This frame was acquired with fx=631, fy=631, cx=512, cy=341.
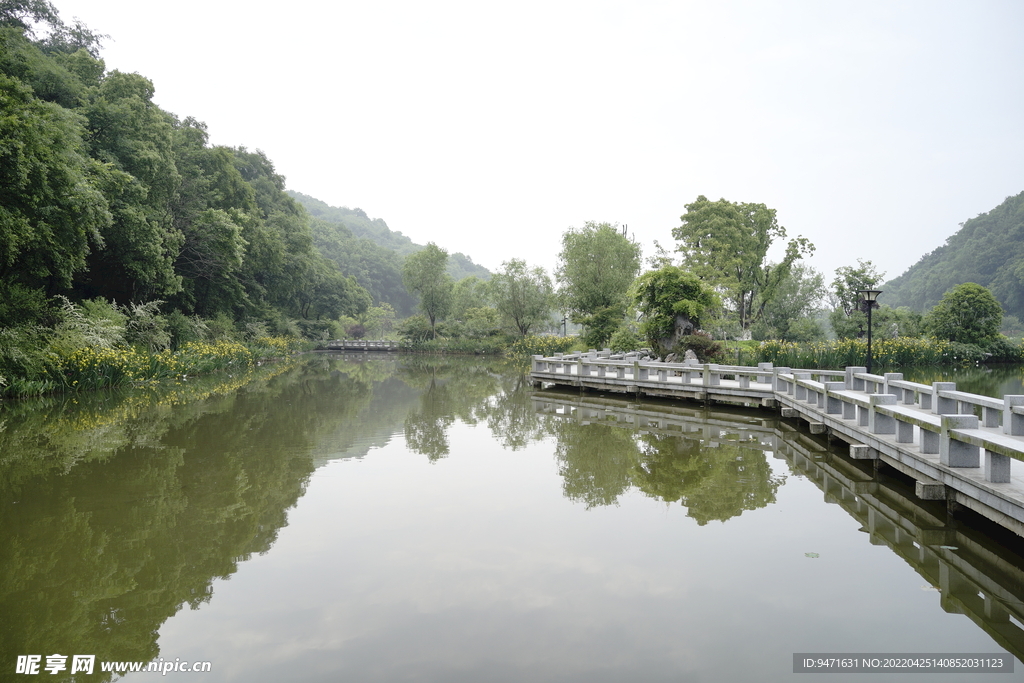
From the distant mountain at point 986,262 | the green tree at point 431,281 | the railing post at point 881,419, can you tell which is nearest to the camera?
the railing post at point 881,419

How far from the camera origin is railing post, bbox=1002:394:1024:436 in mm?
6722

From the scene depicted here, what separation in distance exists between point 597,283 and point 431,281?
80.5 ft

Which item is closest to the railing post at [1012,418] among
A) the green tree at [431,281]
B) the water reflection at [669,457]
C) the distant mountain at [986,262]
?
the water reflection at [669,457]

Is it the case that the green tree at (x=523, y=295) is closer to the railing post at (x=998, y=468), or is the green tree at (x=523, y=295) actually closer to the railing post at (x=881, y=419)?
the railing post at (x=881, y=419)

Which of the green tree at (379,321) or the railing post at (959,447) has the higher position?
the green tree at (379,321)

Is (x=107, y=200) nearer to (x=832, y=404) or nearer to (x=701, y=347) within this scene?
(x=701, y=347)

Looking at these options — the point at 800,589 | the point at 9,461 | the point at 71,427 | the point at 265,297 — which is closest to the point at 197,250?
the point at 265,297

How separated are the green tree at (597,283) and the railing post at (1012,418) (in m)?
21.2

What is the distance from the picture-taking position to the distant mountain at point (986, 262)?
204 feet

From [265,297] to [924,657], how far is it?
4128 centimetres

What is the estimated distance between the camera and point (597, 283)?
29203 millimetres

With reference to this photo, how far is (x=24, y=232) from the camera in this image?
45.0 ft

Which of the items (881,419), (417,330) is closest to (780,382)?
(881,419)

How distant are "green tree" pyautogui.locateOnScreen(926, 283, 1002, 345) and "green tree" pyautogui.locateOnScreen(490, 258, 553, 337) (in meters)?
22.1
